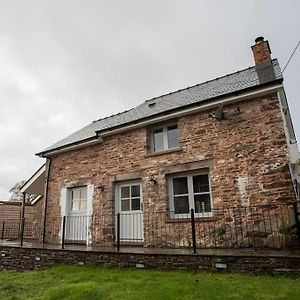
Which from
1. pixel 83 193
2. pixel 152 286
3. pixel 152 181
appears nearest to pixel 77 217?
pixel 83 193

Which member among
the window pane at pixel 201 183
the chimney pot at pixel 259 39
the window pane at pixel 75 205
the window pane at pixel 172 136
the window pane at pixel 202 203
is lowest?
the window pane at pixel 202 203

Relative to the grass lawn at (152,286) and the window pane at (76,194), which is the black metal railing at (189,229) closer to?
the window pane at (76,194)

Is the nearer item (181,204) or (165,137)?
(181,204)

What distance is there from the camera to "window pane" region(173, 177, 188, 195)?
9.02m

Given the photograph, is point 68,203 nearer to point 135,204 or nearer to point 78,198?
point 78,198

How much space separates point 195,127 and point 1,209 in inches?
540

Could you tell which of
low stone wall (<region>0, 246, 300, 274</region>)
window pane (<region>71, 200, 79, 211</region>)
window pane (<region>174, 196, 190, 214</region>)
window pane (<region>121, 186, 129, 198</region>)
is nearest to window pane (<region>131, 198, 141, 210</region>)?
window pane (<region>121, 186, 129, 198</region>)

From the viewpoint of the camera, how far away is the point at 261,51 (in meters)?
10.6

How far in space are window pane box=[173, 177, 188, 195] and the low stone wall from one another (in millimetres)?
2889

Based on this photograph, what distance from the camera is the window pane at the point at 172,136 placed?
9672 mm

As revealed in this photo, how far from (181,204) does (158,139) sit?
103 inches

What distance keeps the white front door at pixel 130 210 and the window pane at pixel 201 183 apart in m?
2.08

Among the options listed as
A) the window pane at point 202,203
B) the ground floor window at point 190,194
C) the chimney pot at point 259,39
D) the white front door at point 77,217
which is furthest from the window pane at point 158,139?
the chimney pot at point 259,39

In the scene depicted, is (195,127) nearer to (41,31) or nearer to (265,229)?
(265,229)
